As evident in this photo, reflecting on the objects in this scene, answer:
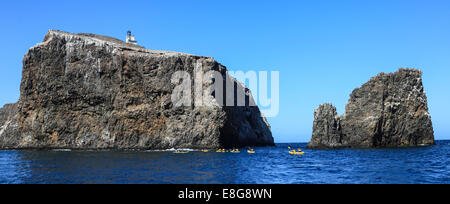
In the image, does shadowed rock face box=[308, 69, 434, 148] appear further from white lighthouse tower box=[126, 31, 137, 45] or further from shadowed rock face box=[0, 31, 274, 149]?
white lighthouse tower box=[126, 31, 137, 45]

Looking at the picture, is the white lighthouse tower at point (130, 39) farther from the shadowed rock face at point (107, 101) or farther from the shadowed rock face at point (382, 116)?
the shadowed rock face at point (382, 116)

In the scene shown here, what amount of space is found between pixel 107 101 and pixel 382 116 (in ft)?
198

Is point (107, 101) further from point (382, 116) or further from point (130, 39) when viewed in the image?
point (382, 116)

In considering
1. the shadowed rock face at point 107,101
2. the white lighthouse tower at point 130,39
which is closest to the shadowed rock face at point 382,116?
the shadowed rock face at point 107,101

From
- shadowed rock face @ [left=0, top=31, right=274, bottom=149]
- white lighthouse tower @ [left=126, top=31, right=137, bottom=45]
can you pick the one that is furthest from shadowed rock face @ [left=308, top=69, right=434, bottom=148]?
white lighthouse tower @ [left=126, top=31, right=137, bottom=45]

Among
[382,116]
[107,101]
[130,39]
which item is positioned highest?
[130,39]

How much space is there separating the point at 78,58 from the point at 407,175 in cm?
7240

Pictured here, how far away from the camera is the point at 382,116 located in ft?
251

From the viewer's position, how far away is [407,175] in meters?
30.7

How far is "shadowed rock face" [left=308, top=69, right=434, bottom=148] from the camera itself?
252 ft

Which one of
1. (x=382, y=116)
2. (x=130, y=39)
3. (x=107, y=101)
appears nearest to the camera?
(x=382, y=116)

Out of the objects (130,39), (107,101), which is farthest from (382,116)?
(130,39)

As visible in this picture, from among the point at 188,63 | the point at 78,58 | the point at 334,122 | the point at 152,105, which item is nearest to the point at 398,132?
the point at 334,122

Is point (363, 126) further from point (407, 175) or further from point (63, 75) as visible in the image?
point (63, 75)
